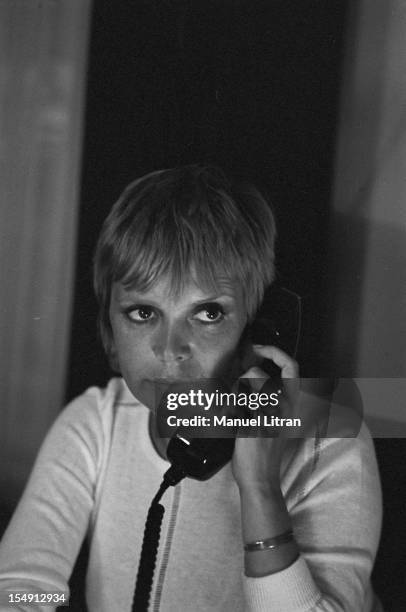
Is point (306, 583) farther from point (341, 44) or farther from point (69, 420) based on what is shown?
point (341, 44)

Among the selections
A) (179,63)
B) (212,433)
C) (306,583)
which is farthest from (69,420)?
(179,63)

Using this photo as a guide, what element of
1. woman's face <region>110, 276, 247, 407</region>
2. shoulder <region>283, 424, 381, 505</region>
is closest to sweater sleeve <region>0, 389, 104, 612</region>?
woman's face <region>110, 276, 247, 407</region>

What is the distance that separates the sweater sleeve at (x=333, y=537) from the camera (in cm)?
58

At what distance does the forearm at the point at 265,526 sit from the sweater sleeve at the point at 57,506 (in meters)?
0.20

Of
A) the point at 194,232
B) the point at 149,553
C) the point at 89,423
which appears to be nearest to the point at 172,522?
the point at 149,553

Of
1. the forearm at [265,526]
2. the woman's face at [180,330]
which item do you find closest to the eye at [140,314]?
the woman's face at [180,330]

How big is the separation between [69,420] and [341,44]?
51cm

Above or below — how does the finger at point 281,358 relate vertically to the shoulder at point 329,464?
above

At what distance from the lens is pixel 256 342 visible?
643 mm

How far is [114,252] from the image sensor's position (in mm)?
659

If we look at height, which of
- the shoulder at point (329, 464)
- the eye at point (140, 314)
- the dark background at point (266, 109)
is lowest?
the shoulder at point (329, 464)

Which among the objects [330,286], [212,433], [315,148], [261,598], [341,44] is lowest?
[261,598]

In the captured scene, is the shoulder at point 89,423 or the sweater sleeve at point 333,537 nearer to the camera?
the sweater sleeve at point 333,537

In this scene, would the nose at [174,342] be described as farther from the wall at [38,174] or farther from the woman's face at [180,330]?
the wall at [38,174]
